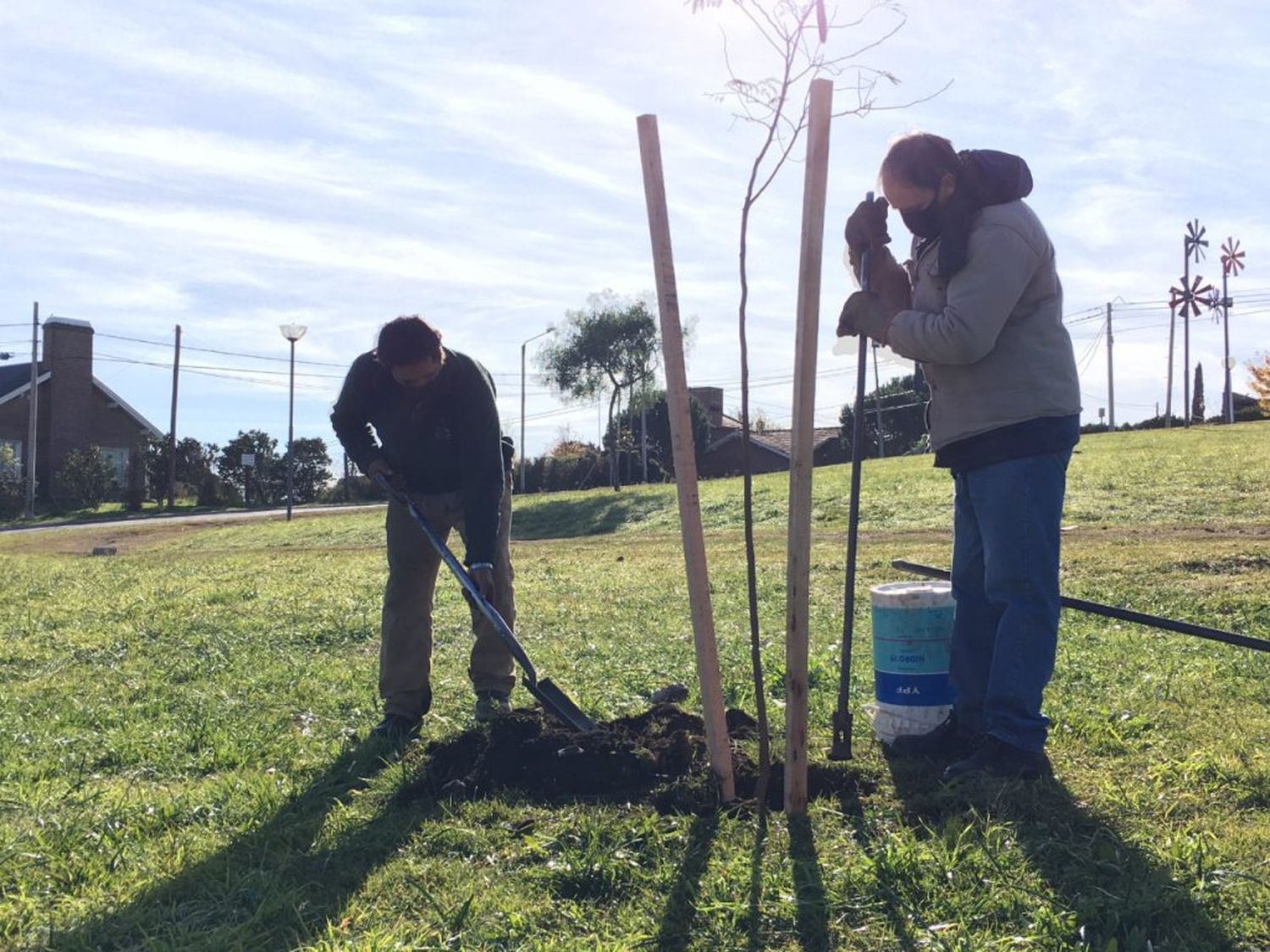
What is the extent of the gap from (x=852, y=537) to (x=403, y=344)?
6.53 feet

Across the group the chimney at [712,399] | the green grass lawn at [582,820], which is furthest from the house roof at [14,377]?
the green grass lawn at [582,820]

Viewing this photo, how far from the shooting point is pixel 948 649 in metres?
3.91

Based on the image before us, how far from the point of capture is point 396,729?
445cm

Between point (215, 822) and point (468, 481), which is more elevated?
point (468, 481)

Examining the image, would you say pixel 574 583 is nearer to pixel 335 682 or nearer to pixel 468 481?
pixel 335 682

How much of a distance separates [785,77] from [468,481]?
2155mm

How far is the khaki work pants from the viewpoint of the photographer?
Answer: 459 centimetres

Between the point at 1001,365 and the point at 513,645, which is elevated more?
the point at 1001,365

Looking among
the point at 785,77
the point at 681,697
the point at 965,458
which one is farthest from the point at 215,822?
the point at 785,77

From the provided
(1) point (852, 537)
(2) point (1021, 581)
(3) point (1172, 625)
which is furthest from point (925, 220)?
(3) point (1172, 625)

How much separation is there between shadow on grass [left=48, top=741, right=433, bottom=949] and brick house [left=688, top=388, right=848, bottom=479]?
49.8m

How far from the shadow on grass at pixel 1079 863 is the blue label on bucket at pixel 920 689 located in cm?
28

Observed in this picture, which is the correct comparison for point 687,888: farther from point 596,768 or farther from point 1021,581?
point 1021,581

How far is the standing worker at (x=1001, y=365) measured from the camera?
10.8ft
